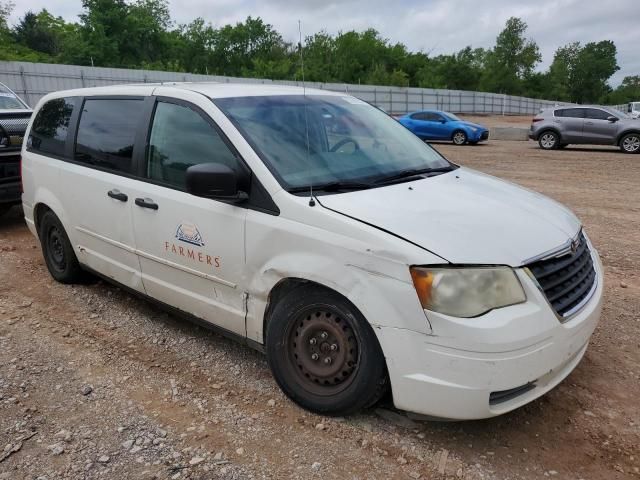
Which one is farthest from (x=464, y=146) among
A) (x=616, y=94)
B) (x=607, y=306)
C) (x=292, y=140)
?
(x=616, y=94)

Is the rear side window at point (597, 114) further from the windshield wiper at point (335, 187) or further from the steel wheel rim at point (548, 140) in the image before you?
the windshield wiper at point (335, 187)

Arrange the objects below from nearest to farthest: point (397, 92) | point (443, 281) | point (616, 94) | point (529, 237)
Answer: point (443, 281) < point (529, 237) < point (397, 92) < point (616, 94)

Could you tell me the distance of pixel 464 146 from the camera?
21.0 m

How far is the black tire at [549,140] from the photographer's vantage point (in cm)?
1889

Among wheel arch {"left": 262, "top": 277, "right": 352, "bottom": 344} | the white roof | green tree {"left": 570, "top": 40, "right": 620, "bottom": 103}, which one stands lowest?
wheel arch {"left": 262, "top": 277, "right": 352, "bottom": 344}

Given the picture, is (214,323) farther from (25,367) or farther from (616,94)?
(616,94)

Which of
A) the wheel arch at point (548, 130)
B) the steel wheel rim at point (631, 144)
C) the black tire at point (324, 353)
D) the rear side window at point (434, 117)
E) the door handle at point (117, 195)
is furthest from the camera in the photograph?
the rear side window at point (434, 117)

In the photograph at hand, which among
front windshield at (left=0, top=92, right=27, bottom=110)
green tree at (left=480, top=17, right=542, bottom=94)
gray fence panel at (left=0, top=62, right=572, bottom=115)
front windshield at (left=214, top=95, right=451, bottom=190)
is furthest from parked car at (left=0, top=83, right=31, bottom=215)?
green tree at (left=480, top=17, right=542, bottom=94)

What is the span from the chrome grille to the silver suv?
17252mm

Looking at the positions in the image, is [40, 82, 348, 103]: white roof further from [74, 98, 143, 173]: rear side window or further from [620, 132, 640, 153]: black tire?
[620, 132, 640, 153]: black tire

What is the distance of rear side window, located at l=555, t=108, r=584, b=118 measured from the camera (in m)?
18.4

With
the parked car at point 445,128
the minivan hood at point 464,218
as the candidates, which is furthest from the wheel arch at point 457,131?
the minivan hood at point 464,218

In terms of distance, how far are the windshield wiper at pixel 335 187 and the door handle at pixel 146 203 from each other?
1.06 metres

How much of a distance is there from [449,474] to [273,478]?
31.7 inches
